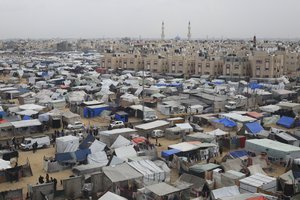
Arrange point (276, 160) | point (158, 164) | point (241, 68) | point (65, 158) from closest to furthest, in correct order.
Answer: point (158, 164) → point (65, 158) → point (276, 160) → point (241, 68)

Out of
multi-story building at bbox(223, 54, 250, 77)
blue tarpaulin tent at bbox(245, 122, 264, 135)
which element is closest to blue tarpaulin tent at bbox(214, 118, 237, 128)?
blue tarpaulin tent at bbox(245, 122, 264, 135)

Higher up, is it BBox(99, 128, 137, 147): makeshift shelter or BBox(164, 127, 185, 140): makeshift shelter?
BBox(99, 128, 137, 147): makeshift shelter

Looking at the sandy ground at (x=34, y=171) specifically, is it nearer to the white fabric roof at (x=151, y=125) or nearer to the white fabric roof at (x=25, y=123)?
the white fabric roof at (x=25, y=123)

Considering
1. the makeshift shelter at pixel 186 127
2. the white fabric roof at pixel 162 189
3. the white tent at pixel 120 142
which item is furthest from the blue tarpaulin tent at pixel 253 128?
the white fabric roof at pixel 162 189

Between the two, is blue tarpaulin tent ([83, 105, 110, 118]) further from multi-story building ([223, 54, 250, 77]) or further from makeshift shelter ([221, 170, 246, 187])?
multi-story building ([223, 54, 250, 77])

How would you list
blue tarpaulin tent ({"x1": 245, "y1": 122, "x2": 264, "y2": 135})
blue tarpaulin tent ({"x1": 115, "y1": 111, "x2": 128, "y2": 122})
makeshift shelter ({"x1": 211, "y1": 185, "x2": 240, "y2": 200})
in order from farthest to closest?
1. blue tarpaulin tent ({"x1": 115, "y1": 111, "x2": 128, "y2": 122})
2. blue tarpaulin tent ({"x1": 245, "y1": 122, "x2": 264, "y2": 135})
3. makeshift shelter ({"x1": 211, "y1": 185, "x2": 240, "y2": 200})

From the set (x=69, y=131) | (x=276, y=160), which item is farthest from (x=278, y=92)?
(x=69, y=131)

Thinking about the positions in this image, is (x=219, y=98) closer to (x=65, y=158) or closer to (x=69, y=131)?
(x=69, y=131)
